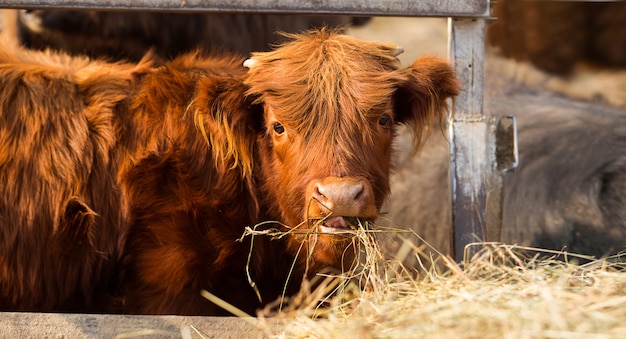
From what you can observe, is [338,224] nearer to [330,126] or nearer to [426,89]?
[330,126]

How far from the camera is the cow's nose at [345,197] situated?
3.51 m

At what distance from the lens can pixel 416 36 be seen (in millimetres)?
9961

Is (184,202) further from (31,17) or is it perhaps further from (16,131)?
(31,17)

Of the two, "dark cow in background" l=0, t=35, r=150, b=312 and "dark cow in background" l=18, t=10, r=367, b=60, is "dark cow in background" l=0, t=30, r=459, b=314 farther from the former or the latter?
"dark cow in background" l=18, t=10, r=367, b=60

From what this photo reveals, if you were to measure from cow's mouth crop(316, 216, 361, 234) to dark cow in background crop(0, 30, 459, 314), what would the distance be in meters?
0.42

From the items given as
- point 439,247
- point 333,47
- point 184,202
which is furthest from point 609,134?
point 184,202

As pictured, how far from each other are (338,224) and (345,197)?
0.44 feet

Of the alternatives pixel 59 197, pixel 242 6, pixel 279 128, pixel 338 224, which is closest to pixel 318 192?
pixel 338 224

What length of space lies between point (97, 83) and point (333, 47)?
129 centimetres

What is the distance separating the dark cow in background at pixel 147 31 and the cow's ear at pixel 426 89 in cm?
227

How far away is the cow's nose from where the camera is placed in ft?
11.5

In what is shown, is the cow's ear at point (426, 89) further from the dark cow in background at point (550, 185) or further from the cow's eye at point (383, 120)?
the dark cow in background at point (550, 185)

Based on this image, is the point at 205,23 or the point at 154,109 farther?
the point at 205,23

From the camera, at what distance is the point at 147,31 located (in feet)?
21.2
